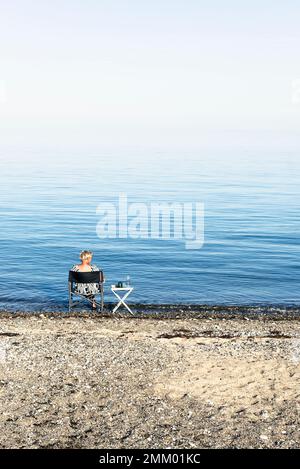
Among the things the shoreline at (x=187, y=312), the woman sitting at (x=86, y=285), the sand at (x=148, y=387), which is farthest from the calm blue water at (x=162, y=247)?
the sand at (x=148, y=387)

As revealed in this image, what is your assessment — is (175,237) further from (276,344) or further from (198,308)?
(276,344)

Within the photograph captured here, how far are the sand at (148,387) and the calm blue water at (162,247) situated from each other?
621 cm

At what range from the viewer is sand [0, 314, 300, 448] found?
898 centimetres

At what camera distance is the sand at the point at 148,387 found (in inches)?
354

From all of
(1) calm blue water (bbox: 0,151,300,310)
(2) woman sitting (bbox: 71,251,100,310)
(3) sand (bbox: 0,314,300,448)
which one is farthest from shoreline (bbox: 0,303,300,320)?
(3) sand (bbox: 0,314,300,448)

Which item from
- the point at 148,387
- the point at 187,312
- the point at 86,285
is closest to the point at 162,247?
the point at 187,312

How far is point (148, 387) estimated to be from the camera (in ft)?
35.7

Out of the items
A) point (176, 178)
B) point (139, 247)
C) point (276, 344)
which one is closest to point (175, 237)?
point (139, 247)

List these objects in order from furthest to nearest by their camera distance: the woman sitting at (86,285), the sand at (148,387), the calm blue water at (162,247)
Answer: the calm blue water at (162,247)
the woman sitting at (86,285)
the sand at (148,387)

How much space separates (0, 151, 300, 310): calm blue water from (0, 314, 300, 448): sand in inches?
245

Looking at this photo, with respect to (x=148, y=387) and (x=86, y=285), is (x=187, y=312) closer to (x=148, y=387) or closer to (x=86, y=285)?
(x=86, y=285)

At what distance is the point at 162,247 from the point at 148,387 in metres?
22.4

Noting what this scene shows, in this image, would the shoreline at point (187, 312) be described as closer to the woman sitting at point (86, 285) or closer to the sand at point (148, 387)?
the woman sitting at point (86, 285)

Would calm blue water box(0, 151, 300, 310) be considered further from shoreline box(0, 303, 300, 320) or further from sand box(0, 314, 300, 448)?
sand box(0, 314, 300, 448)
